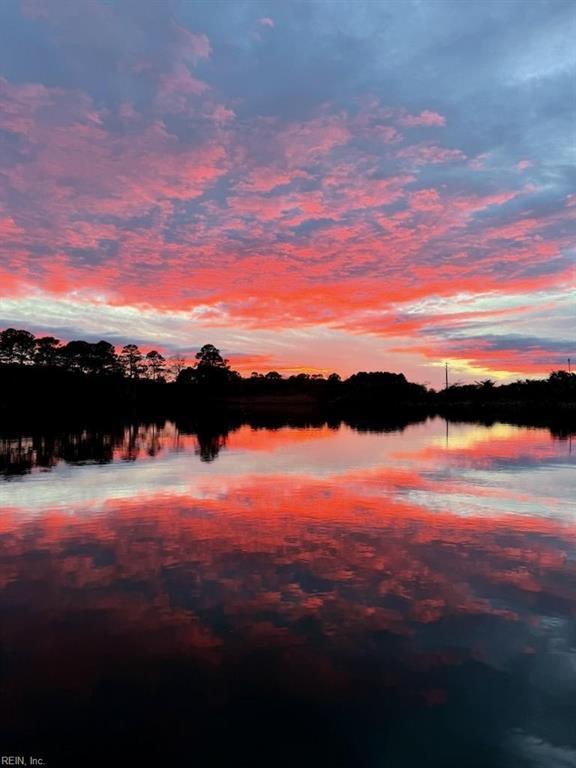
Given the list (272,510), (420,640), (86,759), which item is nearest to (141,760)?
(86,759)

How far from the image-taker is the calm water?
250 inches

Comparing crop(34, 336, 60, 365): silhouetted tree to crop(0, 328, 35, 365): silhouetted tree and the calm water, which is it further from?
the calm water

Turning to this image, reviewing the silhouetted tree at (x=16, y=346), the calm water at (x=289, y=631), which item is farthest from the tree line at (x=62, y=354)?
the calm water at (x=289, y=631)

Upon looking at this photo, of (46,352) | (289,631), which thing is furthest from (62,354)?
(289,631)

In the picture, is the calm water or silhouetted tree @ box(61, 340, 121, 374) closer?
the calm water

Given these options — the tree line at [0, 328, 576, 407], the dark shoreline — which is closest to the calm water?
the dark shoreline

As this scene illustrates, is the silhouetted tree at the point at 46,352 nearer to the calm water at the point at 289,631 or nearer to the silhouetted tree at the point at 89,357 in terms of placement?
the silhouetted tree at the point at 89,357

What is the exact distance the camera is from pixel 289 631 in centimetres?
900

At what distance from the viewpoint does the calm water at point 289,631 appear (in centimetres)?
634

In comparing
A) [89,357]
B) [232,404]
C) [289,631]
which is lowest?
[289,631]

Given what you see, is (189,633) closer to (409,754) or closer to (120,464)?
(409,754)

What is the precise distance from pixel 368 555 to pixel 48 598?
7477mm

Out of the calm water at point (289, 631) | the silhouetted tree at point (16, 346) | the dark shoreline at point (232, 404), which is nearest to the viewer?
the calm water at point (289, 631)

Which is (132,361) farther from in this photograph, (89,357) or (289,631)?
(289,631)
